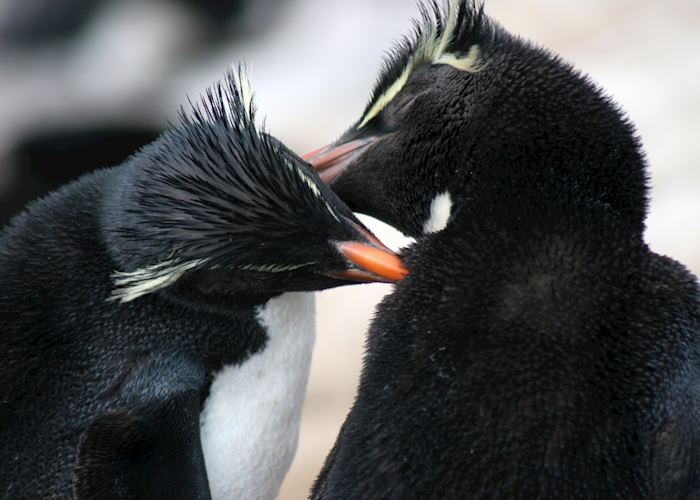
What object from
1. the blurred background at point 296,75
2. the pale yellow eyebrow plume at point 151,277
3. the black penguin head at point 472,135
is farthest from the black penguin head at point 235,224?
the blurred background at point 296,75

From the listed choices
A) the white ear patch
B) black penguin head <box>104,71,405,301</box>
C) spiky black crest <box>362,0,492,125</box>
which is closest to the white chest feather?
black penguin head <box>104,71,405,301</box>

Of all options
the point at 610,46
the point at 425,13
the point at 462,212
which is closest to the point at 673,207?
the point at 610,46

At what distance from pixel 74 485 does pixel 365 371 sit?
1.64ft

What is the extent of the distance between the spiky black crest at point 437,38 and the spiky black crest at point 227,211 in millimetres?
306

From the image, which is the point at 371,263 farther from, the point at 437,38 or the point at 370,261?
the point at 437,38

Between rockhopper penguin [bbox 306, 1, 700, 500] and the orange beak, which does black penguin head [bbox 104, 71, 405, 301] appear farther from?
rockhopper penguin [bbox 306, 1, 700, 500]

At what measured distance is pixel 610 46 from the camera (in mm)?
4684

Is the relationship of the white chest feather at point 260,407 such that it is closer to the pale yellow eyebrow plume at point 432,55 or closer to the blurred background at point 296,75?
the pale yellow eyebrow plume at point 432,55

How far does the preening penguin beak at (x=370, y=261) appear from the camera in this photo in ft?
5.58

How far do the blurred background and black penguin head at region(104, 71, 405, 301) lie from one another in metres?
1.96

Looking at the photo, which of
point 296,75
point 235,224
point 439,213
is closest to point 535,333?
point 439,213

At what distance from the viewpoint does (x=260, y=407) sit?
6.36 ft

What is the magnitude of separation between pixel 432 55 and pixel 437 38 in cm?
3

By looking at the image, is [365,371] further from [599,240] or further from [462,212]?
[599,240]
